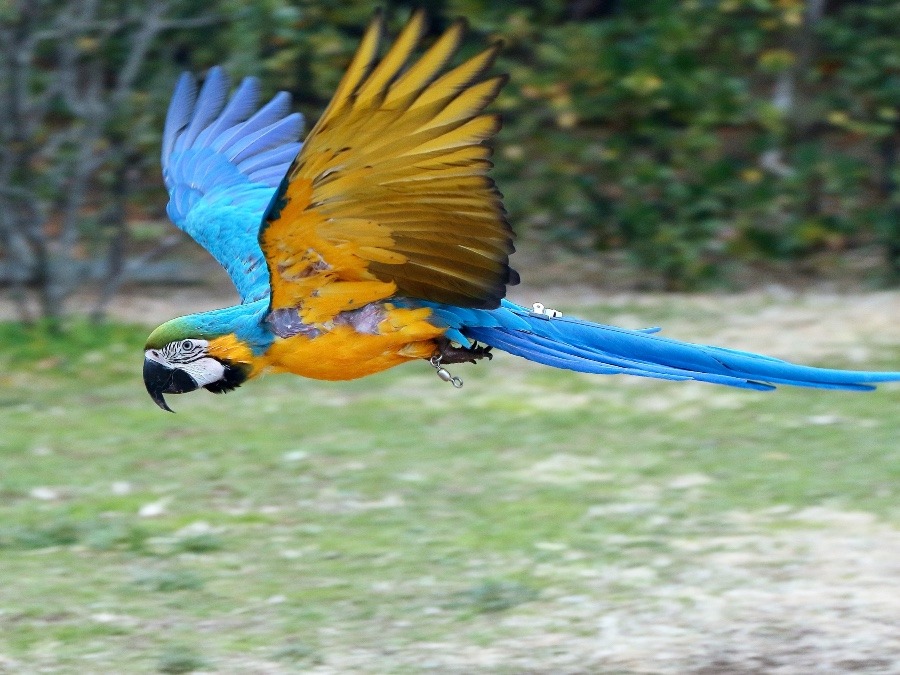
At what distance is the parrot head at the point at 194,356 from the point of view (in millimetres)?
3020

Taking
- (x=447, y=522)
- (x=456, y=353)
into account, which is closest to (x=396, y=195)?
(x=456, y=353)

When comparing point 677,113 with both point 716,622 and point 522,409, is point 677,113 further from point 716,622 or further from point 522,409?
point 716,622

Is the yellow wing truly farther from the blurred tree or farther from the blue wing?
the blurred tree

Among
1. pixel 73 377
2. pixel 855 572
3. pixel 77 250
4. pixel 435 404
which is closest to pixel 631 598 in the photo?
pixel 855 572

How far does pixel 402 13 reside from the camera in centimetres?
774

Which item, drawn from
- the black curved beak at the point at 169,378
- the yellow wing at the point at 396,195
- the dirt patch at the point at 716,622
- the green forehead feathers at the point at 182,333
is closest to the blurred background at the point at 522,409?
the dirt patch at the point at 716,622

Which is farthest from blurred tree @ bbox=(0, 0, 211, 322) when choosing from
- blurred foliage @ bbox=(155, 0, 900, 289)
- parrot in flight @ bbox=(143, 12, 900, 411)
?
parrot in flight @ bbox=(143, 12, 900, 411)

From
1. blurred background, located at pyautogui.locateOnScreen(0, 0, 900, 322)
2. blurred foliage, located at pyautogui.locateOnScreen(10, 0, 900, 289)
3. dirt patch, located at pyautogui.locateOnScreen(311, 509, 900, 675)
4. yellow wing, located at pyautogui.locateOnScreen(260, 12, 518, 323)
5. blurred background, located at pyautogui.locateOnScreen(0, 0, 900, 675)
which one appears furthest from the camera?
blurred foliage, located at pyautogui.locateOnScreen(10, 0, 900, 289)

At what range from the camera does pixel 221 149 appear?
415 centimetres

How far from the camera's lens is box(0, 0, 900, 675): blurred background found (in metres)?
3.60

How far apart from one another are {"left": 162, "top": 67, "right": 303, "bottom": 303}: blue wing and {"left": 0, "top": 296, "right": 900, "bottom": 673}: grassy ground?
1.08 metres

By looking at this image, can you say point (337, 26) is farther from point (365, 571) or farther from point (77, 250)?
point (365, 571)

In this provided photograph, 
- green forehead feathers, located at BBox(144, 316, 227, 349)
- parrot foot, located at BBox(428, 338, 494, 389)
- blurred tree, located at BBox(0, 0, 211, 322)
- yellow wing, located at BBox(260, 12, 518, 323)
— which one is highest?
blurred tree, located at BBox(0, 0, 211, 322)

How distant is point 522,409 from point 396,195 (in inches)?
123
